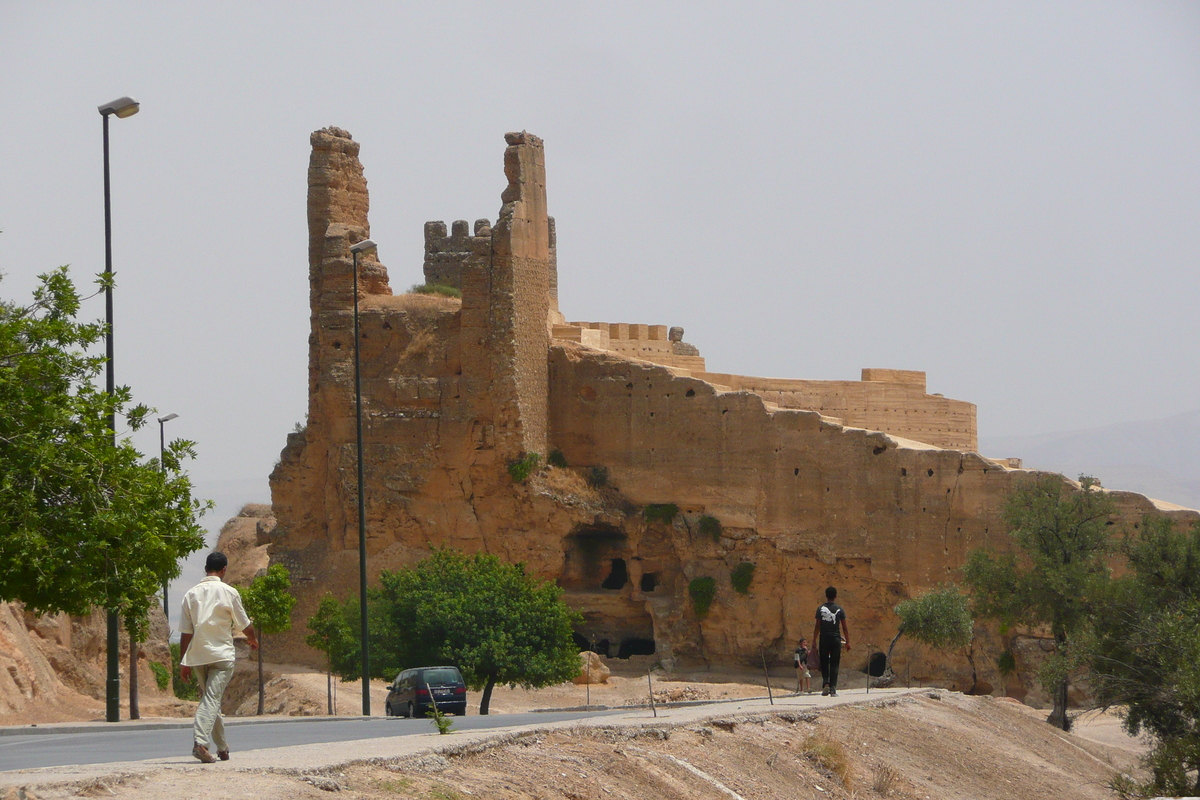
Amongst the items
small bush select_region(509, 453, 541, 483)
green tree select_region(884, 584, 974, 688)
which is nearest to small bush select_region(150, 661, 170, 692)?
small bush select_region(509, 453, 541, 483)

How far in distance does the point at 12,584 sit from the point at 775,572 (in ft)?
98.1

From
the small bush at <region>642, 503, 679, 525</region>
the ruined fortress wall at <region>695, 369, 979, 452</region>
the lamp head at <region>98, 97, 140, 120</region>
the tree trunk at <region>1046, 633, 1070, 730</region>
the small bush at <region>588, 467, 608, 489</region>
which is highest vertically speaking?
the lamp head at <region>98, 97, 140, 120</region>

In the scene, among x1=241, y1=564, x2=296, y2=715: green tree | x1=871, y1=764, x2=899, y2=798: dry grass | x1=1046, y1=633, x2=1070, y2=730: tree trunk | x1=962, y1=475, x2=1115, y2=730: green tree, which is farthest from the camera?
x1=962, y1=475, x2=1115, y2=730: green tree

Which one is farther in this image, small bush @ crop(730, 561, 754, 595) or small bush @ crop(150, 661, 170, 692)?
small bush @ crop(730, 561, 754, 595)

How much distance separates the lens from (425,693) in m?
Result: 24.4

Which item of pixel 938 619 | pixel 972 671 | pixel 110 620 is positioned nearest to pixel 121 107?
pixel 110 620

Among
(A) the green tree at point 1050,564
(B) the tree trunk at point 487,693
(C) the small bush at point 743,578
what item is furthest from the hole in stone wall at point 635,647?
(B) the tree trunk at point 487,693

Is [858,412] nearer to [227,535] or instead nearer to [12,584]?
[227,535]

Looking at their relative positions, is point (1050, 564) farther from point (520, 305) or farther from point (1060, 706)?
point (520, 305)

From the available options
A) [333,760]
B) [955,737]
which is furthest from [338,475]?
[333,760]

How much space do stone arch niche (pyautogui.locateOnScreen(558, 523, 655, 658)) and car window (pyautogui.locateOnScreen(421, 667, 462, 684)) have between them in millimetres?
17565

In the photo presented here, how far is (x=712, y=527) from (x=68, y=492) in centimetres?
2891

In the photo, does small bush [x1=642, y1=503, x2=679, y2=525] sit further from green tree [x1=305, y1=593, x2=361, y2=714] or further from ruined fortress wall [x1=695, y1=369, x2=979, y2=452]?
green tree [x1=305, y1=593, x2=361, y2=714]

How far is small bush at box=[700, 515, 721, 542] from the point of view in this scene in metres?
42.2
